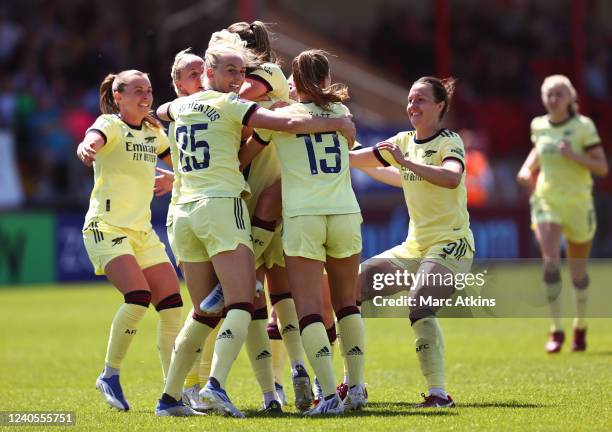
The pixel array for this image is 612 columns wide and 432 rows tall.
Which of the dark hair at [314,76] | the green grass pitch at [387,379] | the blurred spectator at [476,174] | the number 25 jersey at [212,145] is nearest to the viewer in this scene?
the green grass pitch at [387,379]

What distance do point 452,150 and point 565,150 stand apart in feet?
13.0

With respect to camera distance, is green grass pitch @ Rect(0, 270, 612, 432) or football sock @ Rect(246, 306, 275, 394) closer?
green grass pitch @ Rect(0, 270, 612, 432)

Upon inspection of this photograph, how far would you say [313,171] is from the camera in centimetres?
697

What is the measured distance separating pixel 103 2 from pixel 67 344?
13.7m

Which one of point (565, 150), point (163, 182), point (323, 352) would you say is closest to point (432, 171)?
point (323, 352)

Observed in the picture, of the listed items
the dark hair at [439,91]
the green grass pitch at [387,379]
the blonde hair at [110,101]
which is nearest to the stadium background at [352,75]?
the green grass pitch at [387,379]

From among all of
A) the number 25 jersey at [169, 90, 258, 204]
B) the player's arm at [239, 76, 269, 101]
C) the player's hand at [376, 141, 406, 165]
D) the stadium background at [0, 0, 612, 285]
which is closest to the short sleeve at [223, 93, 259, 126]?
the number 25 jersey at [169, 90, 258, 204]

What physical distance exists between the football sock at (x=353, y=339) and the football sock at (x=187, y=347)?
0.79m

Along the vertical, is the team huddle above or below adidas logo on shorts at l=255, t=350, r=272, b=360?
above

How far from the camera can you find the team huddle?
273 inches

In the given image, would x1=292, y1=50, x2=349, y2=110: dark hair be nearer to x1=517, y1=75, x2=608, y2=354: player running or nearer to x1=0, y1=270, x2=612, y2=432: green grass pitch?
x1=0, y1=270, x2=612, y2=432: green grass pitch

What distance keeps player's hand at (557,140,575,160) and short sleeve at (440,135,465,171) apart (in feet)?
12.5

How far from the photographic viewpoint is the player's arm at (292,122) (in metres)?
6.86

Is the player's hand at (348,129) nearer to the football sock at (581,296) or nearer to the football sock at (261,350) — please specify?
the football sock at (261,350)
